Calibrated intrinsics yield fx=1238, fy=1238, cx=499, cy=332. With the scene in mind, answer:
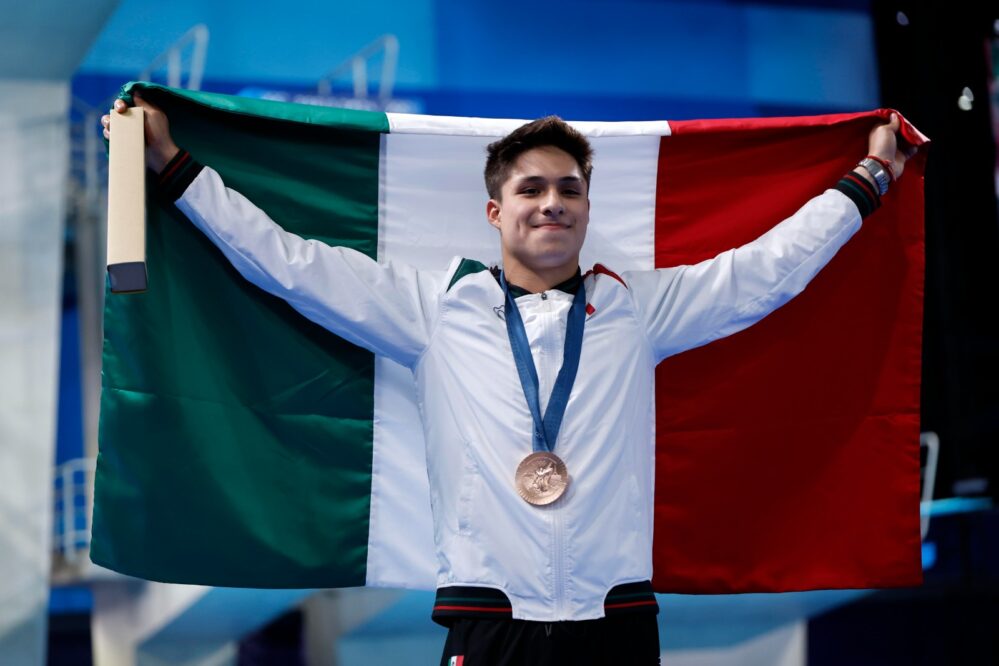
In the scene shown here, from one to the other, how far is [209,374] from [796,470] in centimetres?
143

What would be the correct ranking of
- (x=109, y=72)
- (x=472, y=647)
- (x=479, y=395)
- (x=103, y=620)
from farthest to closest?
1. (x=103, y=620)
2. (x=109, y=72)
3. (x=479, y=395)
4. (x=472, y=647)

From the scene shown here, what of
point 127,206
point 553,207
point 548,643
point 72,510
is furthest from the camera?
point 72,510

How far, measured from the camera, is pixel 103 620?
22.7ft

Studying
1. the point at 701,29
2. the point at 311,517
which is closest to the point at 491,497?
the point at 311,517

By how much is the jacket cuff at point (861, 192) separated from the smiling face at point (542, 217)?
66 centimetres

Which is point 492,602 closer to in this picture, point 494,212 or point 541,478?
point 541,478

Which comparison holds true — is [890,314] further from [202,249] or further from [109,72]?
[109,72]

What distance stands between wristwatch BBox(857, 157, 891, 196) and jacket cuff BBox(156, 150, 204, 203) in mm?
1547

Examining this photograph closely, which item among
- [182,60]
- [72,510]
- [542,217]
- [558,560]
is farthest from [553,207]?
[72,510]

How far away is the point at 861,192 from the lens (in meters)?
2.89

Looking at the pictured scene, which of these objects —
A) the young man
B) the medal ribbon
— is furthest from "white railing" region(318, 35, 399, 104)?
the medal ribbon

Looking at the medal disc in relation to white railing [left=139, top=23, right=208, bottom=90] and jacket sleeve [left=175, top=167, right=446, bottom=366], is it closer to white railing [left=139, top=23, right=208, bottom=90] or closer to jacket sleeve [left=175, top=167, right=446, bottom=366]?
jacket sleeve [left=175, top=167, right=446, bottom=366]

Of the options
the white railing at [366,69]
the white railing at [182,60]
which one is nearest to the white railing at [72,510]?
the white railing at [182,60]

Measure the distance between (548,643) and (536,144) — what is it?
106 cm
